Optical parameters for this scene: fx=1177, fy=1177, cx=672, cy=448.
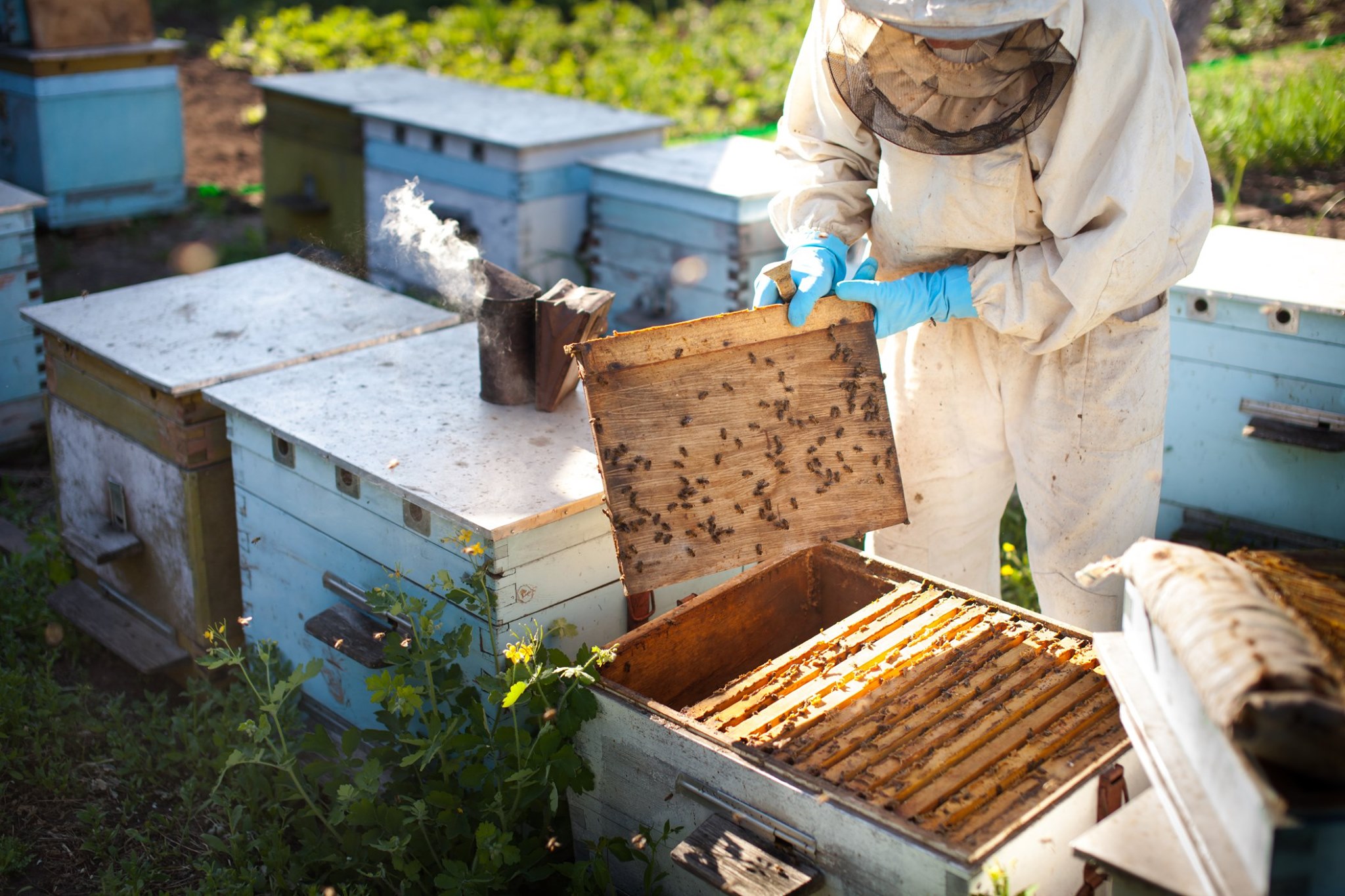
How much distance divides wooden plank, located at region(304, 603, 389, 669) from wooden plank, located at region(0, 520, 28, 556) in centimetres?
170

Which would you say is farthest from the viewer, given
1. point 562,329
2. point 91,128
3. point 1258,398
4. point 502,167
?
point 91,128

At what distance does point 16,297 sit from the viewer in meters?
4.05

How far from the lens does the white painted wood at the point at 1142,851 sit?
1.60 metres

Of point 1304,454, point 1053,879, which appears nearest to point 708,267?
point 1304,454

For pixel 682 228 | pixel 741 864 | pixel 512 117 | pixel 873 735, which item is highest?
pixel 512 117

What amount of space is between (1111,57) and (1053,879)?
145 cm

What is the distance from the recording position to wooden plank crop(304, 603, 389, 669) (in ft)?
7.89

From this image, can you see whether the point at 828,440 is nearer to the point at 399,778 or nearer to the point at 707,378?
the point at 707,378

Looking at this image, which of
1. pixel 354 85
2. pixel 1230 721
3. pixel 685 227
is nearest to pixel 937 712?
pixel 1230 721

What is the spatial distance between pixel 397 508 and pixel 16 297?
7.93ft

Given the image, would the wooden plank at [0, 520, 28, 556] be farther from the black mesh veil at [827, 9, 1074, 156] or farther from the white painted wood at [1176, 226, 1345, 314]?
the white painted wood at [1176, 226, 1345, 314]

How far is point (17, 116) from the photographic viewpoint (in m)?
6.36

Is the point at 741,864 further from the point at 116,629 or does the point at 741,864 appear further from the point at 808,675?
the point at 116,629

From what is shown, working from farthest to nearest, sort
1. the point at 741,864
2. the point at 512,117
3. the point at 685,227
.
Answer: the point at 512,117
the point at 685,227
the point at 741,864
